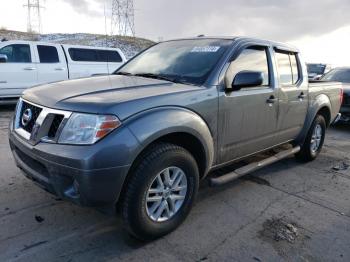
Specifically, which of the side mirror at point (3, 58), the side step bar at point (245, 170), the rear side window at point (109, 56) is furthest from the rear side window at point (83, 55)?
the side step bar at point (245, 170)

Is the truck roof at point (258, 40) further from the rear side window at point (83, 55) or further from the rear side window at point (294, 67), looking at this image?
the rear side window at point (83, 55)

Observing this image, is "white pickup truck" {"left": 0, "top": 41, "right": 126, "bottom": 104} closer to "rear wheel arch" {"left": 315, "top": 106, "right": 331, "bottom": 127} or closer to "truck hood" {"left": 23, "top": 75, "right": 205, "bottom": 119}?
"rear wheel arch" {"left": 315, "top": 106, "right": 331, "bottom": 127}

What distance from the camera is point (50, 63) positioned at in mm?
10109

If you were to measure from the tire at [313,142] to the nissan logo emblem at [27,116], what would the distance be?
3.95 m

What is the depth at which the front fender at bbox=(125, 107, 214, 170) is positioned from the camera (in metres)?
2.73

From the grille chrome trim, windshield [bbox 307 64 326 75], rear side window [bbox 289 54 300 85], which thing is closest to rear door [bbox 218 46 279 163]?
rear side window [bbox 289 54 300 85]

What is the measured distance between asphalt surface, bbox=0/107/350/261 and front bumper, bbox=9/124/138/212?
516mm

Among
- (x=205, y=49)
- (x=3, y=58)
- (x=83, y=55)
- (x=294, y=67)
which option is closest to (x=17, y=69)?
(x=3, y=58)

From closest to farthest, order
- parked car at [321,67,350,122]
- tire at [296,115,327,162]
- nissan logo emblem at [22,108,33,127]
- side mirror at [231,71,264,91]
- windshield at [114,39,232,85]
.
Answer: nissan logo emblem at [22,108,33,127] → side mirror at [231,71,264,91] → windshield at [114,39,232,85] → tire at [296,115,327,162] → parked car at [321,67,350,122]

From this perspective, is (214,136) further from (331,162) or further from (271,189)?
(331,162)

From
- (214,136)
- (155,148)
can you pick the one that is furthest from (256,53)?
(155,148)

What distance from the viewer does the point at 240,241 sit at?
3.18 metres

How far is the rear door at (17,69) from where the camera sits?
932cm

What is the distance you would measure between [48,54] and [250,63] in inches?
300
